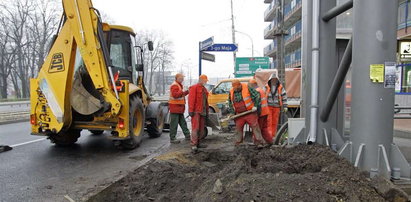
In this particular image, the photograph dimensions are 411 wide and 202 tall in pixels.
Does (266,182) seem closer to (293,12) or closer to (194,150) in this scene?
(194,150)

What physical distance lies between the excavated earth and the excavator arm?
1.98m

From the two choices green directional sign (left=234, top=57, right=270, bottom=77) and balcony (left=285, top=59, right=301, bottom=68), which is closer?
green directional sign (left=234, top=57, right=270, bottom=77)

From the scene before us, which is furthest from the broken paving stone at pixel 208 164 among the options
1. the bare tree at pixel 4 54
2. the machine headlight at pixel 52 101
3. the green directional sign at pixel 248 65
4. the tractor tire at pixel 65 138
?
the bare tree at pixel 4 54

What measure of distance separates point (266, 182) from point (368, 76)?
1.50 metres

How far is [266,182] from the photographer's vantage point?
2.89 metres

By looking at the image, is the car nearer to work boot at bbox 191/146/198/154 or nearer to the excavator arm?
work boot at bbox 191/146/198/154

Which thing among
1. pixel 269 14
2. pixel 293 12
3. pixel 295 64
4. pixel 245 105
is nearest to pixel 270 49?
pixel 269 14

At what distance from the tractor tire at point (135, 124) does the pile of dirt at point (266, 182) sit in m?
1.67

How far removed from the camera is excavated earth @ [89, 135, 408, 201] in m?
2.65

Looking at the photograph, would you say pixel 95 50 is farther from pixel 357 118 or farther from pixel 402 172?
pixel 402 172

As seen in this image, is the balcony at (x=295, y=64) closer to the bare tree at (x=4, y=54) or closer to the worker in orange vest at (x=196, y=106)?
the worker in orange vest at (x=196, y=106)

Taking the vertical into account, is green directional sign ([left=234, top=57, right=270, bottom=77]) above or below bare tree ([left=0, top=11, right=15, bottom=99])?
below

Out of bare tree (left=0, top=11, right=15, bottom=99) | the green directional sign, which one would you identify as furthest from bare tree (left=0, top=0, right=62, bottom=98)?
the green directional sign

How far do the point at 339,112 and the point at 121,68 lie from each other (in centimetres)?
542
